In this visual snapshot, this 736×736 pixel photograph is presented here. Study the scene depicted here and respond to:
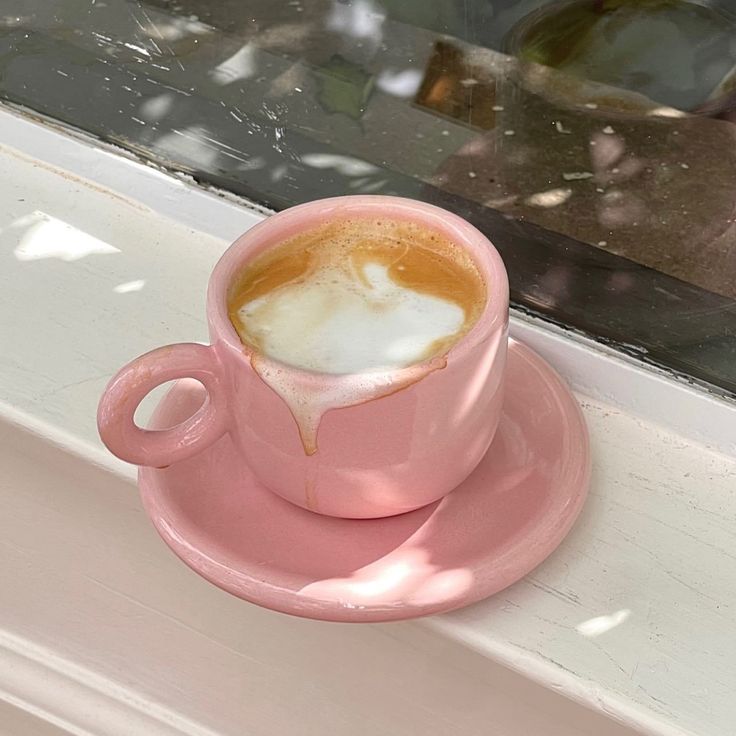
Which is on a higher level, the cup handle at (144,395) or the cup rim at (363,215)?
the cup rim at (363,215)

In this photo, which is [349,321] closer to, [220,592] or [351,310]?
[351,310]

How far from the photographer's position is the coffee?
48 centimetres

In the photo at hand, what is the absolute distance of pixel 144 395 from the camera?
483mm

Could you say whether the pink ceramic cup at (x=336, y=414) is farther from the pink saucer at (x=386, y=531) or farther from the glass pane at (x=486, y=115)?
the glass pane at (x=486, y=115)

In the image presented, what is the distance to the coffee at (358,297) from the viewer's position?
0.48 m

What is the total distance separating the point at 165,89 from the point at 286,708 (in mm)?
401

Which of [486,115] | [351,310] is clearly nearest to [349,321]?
[351,310]

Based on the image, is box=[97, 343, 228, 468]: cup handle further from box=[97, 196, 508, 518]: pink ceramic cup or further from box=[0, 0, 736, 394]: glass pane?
box=[0, 0, 736, 394]: glass pane

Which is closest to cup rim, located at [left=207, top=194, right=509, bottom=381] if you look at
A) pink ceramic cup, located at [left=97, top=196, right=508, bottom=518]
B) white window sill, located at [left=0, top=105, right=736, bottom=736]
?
pink ceramic cup, located at [left=97, top=196, right=508, bottom=518]

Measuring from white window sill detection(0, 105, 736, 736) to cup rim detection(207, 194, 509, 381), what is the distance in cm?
12

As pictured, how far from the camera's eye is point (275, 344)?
19.1 inches

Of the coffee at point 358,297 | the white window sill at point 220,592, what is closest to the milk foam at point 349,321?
the coffee at point 358,297

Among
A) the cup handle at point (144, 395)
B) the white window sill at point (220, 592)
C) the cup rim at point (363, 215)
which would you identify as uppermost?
the cup rim at point (363, 215)

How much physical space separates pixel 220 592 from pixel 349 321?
223 mm
